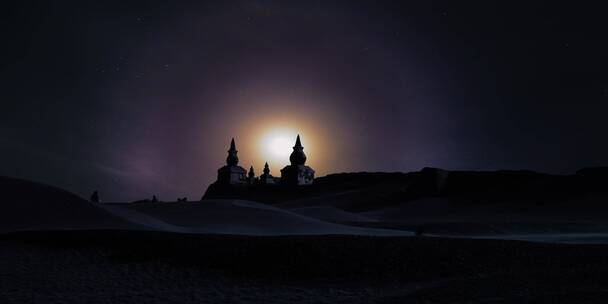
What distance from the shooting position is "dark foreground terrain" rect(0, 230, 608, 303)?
401 inches

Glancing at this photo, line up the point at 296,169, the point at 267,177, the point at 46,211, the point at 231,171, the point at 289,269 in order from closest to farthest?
the point at 289,269 < the point at 46,211 < the point at 296,169 < the point at 231,171 < the point at 267,177

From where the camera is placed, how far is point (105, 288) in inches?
435

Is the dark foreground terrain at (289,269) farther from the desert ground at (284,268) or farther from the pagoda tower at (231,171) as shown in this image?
the pagoda tower at (231,171)

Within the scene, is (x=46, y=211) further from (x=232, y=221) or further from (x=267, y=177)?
(x=267, y=177)

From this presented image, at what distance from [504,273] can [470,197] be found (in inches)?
1846

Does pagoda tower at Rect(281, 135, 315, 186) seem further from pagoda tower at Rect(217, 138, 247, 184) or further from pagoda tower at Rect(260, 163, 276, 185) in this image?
pagoda tower at Rect(217, 138, 247, 184)

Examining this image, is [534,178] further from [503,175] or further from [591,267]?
[591,267]

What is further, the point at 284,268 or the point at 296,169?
the point at 296,169

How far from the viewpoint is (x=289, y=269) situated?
1276cm

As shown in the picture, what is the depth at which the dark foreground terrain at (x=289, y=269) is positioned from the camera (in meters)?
10.2

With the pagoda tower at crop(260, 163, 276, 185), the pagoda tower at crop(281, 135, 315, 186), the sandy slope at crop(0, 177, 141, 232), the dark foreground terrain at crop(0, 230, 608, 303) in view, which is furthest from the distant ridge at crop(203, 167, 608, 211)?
the sandy slope at crop(0, 177, 141, 232)

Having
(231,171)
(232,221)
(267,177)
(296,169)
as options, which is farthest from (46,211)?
(267,177)

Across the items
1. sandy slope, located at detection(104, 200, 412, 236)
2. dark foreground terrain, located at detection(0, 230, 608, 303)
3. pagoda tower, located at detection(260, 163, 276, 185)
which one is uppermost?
pagoda tower, located at detection(260, 163, 276, 185)

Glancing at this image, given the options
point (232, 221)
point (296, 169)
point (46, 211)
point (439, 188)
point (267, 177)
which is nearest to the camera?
point (46, 211)
